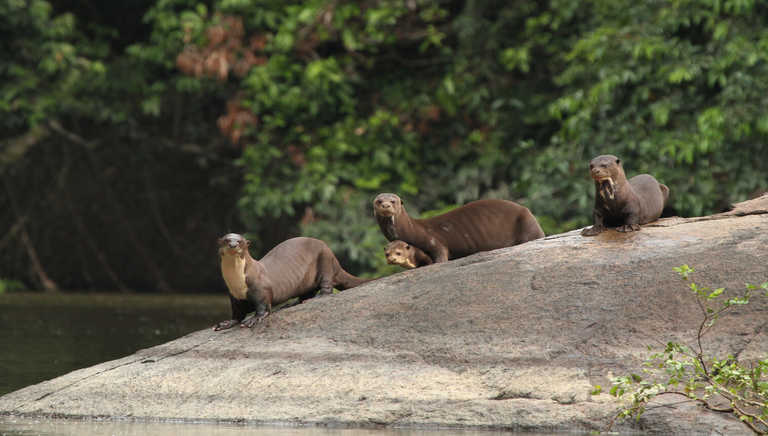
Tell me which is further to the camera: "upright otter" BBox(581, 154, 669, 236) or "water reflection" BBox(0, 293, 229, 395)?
"water reflection" BBox(0, 293, 229, 395)

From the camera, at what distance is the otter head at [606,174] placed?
593 cm

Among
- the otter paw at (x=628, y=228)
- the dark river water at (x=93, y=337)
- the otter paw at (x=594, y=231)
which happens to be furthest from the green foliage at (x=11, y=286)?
the otter paw at (x=628, y=228)

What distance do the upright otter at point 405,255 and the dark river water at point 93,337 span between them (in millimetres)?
1818

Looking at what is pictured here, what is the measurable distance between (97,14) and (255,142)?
378 cm

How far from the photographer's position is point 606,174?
5.95 meters

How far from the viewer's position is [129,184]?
1588 cm

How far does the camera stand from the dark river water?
4.91m

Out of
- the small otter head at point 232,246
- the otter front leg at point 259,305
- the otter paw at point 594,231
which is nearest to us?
the small otter head at point 232,246

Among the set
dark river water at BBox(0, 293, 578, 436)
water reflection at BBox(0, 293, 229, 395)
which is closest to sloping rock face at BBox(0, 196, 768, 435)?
dark river water at BBox(0, 293, 578, 436)

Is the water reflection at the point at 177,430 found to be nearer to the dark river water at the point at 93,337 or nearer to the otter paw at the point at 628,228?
the dark river water at the point at 93,337

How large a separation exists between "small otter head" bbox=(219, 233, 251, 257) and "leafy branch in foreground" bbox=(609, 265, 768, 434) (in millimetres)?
2013

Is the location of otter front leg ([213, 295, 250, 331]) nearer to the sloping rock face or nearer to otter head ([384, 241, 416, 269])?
the sloping rock face

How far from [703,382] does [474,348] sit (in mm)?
1038

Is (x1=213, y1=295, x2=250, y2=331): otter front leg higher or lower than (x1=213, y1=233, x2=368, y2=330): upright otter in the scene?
lower
